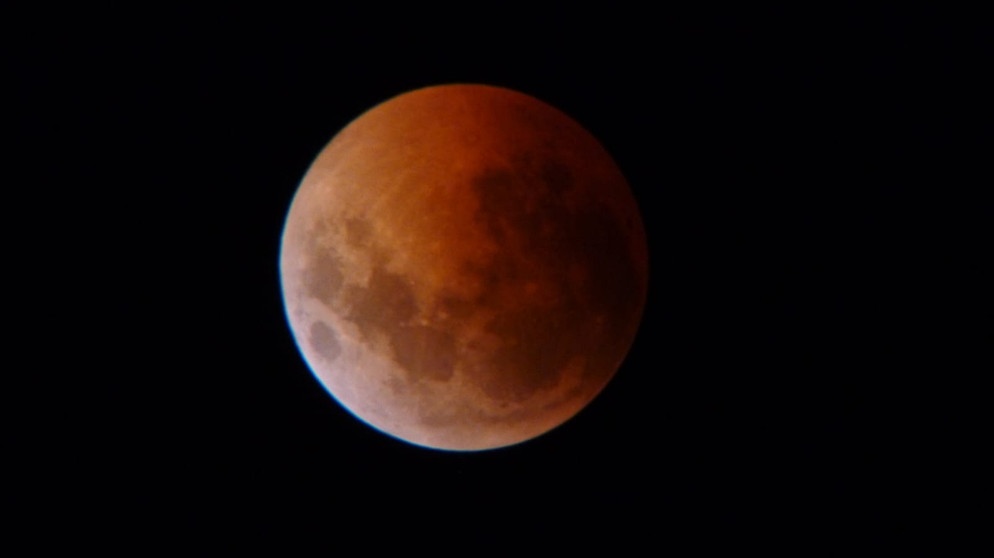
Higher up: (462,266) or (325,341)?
(462,266)

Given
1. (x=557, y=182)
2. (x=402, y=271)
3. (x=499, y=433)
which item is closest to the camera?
(x=402, y=271)

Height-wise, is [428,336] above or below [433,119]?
below

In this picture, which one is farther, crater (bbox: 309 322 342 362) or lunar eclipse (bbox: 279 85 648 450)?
crater (bbox: 309 322 342 362)

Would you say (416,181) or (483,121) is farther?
(483,121)

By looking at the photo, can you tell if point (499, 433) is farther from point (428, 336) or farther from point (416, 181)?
point (416, 181)

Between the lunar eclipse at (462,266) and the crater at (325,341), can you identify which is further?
the crater at (325,341)

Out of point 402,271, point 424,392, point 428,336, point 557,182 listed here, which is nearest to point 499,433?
point 424,392

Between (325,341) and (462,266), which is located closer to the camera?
(462,266)

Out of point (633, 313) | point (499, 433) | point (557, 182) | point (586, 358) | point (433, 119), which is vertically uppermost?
point (433, 119)
